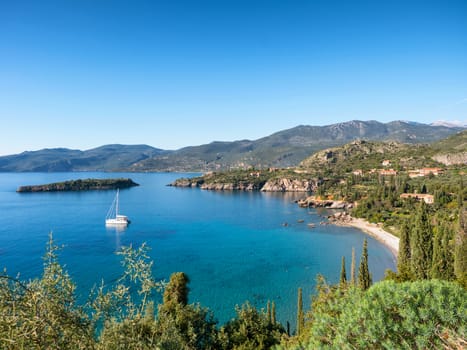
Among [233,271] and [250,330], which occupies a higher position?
[250,330]

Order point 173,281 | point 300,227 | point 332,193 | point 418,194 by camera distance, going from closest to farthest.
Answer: point 173,281 → point 300,227 → point 418,194 → point 332,193

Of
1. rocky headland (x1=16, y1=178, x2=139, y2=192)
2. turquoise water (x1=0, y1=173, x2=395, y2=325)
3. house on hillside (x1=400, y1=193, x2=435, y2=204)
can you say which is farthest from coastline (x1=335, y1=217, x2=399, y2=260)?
rocky headland (x1=16, y1=178, x2=139, y2=192)

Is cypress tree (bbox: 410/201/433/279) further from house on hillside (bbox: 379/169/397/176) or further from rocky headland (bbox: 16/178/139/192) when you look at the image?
rocky headland (bbox: 16/178/139/192)

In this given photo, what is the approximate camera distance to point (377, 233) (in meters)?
55.1

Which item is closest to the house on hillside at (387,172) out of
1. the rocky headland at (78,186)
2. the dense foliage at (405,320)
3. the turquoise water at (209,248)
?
the turquoise water at (209,248)

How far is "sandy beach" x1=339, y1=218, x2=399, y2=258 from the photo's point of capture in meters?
46.7

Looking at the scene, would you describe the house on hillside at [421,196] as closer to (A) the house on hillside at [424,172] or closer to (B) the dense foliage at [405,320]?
(A) the house on hillside at [424,172]

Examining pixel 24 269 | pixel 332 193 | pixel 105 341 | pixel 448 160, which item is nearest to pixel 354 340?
pixel 105 341

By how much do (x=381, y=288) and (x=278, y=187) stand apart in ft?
422

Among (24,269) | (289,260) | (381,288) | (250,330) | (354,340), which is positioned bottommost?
(289,260)

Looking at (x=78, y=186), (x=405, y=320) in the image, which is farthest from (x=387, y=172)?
(x=78, y=186)

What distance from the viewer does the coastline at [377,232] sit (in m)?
46.6

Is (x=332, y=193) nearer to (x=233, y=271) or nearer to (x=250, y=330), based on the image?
(x=233, y=271)

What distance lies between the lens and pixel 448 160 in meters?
102
